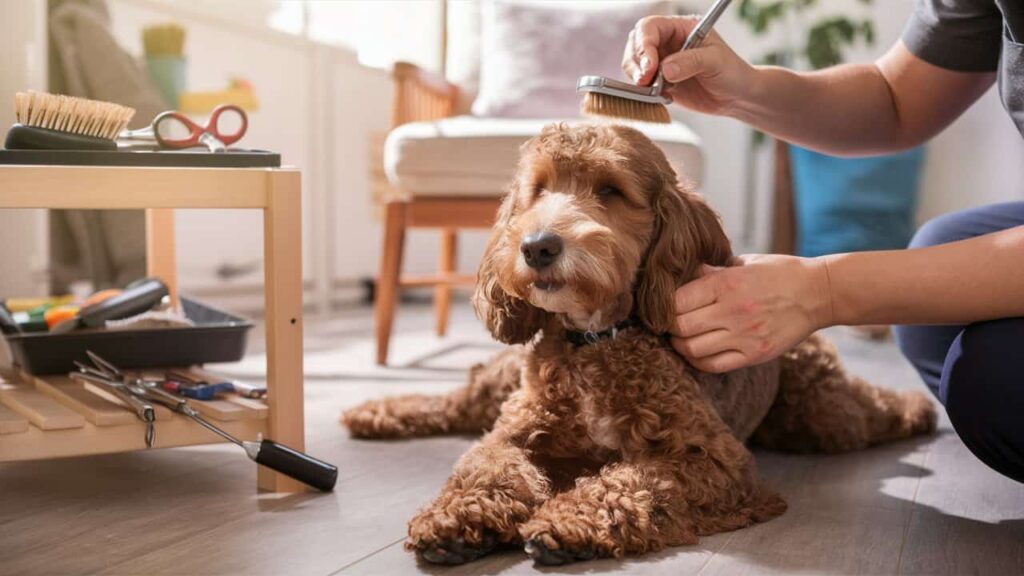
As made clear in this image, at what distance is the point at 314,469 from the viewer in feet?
5.70

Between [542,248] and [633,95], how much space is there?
37cm

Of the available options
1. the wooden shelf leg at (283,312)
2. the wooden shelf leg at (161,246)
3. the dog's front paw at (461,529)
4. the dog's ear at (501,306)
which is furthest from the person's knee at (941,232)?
the wooden shelf leg at (161,246)

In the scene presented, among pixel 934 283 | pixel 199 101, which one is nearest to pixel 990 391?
pixel 934 283

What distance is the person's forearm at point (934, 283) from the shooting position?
149cm

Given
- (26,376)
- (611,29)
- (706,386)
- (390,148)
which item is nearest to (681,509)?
(706,386)

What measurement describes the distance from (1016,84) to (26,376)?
1.93 m

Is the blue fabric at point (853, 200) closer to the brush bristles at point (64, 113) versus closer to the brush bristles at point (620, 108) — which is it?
the brush bristles at point (620, 108)

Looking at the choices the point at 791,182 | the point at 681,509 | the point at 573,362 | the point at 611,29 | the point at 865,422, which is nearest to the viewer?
the point at 681,509

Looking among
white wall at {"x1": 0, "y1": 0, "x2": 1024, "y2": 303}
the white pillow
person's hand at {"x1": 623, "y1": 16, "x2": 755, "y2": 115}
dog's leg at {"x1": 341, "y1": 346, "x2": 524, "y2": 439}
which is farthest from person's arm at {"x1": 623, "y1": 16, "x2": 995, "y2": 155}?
white wall at {"x1": 0, "y1": 0, "x2": 1024, "y2": 303}

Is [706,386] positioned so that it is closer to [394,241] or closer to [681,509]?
[681,509]

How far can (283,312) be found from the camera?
1741 millimetres

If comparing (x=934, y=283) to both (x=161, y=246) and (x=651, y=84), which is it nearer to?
(x=651, y=84)

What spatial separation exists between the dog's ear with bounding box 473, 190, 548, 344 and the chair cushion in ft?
4.22

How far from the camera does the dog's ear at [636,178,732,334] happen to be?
1.62m
